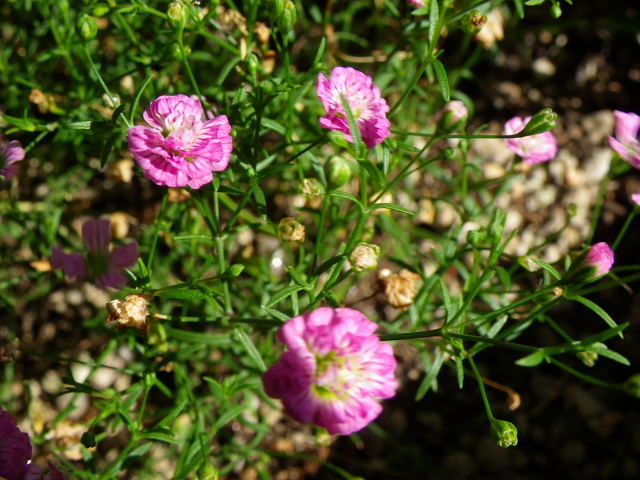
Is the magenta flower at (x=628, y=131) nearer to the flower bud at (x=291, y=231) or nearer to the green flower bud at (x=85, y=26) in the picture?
the flower bud at (x=291, y=231)

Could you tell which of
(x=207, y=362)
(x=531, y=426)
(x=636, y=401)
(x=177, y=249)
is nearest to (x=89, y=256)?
(x=177, y=249)

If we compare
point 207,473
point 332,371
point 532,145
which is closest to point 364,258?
point 332,371

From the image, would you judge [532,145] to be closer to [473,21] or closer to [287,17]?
[473,21]

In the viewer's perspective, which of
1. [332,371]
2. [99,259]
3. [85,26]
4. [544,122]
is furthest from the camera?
[99,259]

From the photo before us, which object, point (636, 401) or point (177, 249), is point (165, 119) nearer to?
point (177, 249)

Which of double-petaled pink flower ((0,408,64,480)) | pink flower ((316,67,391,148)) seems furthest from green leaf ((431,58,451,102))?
double-petaled pink flower ((0,408,64,480))

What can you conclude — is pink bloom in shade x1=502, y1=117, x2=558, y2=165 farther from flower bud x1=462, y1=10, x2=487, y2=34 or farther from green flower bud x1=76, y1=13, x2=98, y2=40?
green flower bud x1=76, y1=13, x2=98, y2=40

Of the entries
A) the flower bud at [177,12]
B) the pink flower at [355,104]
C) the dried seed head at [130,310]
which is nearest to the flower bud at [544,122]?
the pink flower at [355,104]
